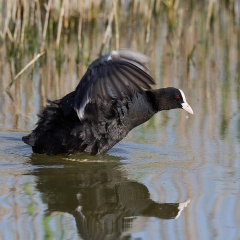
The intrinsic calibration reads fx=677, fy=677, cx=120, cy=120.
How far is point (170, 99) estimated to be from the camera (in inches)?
224

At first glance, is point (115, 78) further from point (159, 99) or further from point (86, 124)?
point (159, 99)

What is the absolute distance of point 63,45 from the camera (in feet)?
31.8

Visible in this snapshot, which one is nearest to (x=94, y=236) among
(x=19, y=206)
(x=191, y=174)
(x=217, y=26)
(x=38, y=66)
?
(x=19, y=206)

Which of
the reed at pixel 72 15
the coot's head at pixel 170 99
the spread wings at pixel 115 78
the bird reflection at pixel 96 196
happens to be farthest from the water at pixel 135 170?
the spread wings at pixel 115 78

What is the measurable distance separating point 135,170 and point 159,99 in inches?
39.6

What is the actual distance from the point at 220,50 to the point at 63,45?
223cm

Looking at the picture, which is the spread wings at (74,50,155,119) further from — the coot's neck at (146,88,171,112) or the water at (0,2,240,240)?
the coot's neck at (146,88,171,112)

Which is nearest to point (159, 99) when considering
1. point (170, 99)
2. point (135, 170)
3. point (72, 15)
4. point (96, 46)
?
point (170, 99)

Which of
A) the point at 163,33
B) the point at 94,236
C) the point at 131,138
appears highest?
the point at 163,33

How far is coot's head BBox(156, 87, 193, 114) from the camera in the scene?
5633mm

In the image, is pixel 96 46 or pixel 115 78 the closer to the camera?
pixel 115 78

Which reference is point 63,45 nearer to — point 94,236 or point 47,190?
point 47,190

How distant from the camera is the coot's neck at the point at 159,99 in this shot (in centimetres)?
559

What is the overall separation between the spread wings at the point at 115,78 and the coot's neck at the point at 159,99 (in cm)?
95
